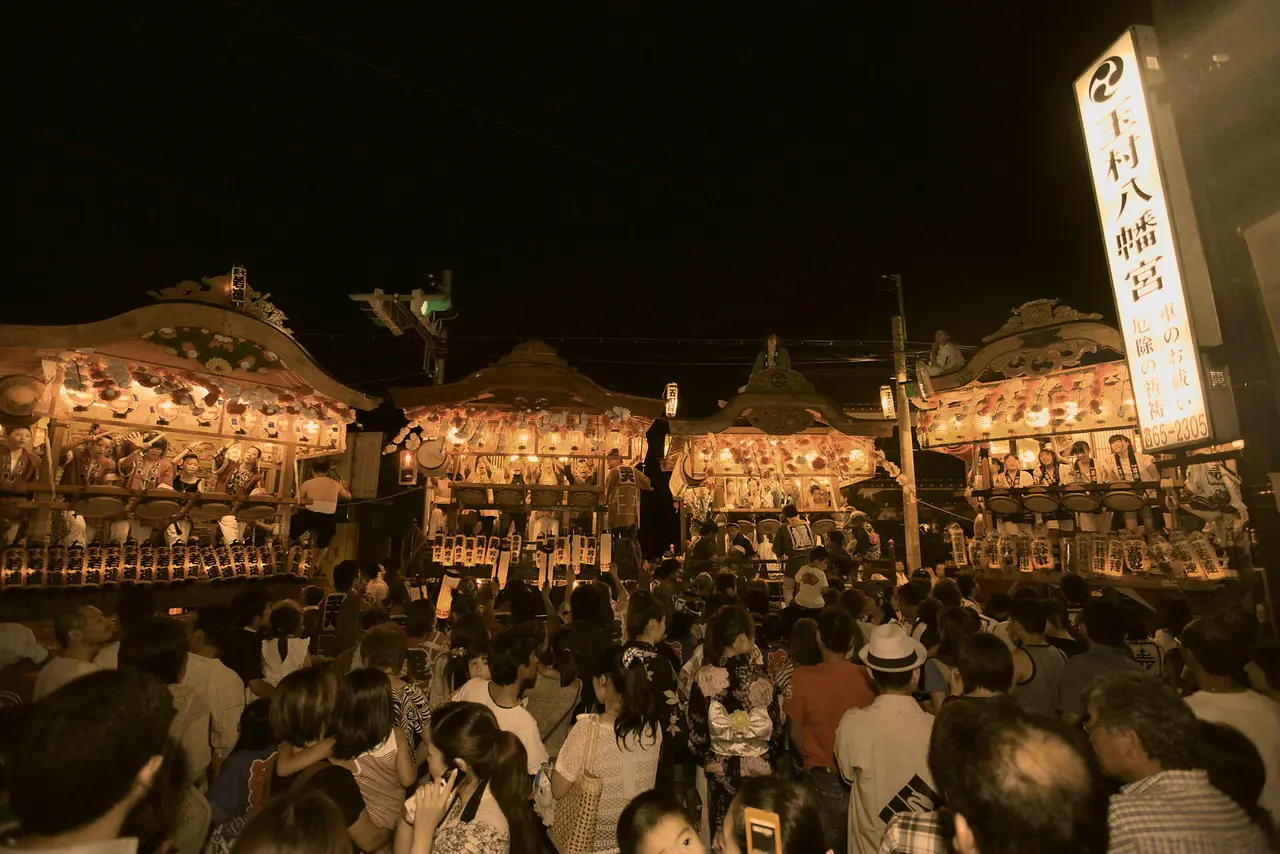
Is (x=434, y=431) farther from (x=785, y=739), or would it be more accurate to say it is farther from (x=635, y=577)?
(x=785, y=739)

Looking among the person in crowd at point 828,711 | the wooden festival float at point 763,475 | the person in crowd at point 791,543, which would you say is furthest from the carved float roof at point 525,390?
the person in crowd at point 828,711

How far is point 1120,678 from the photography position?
260 cm

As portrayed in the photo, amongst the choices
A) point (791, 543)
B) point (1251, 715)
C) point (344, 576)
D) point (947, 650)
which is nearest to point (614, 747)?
point (947, 650)

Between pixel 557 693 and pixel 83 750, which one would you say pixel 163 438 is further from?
pixel 83 750

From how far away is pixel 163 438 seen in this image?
10.7 m

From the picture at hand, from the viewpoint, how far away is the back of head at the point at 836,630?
4.17 m

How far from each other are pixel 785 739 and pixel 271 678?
4.27 m

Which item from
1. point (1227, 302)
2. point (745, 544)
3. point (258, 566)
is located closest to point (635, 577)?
point (745, 544)

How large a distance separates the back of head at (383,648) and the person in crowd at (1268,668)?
5148 millimetres

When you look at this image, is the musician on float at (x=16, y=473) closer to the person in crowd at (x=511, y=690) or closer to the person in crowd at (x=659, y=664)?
the person in crowd at (x=511, y=690)

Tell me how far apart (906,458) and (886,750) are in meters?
12.0

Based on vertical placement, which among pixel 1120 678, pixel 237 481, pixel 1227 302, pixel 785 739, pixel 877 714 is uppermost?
pixel 1227 302

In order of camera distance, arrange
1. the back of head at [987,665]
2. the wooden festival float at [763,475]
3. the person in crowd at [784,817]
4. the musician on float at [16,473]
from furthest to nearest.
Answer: the wooden festival float at [763,475] → the musician on float at [16,473] → the back of head at [987,665] → the person in crowd at [784,817]

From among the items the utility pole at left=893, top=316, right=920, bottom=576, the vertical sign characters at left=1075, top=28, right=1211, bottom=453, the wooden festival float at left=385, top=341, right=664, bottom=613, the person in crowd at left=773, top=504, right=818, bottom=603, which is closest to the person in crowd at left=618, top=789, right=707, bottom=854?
the vertical sign characters at left=1075, top=28, right=1211, bottom=453
